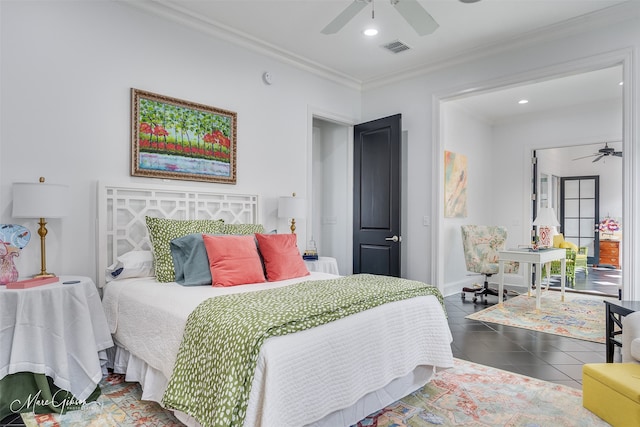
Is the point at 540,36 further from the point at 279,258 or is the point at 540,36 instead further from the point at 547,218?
the point at 279,258

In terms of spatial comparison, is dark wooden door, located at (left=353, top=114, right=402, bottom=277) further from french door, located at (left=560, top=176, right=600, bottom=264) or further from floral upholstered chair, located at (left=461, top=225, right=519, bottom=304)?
french door, located at (left=560, top=176, right=600, bottom=264)

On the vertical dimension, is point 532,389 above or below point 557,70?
below

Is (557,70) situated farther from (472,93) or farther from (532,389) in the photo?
(532,389)

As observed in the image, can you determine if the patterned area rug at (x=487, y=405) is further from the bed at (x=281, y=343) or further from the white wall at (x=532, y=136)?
the white wall at (x=532, y=136)

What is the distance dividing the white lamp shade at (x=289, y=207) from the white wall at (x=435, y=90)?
1.54 meters

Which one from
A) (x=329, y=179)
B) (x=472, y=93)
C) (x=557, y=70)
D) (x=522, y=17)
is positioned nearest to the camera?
(x=522, y=17)

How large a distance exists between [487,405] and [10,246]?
309 cm

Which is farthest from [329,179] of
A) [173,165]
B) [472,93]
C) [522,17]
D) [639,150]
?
[639,150]

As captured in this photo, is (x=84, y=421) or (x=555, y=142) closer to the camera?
(x=84, y=421)

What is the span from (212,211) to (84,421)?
197cm

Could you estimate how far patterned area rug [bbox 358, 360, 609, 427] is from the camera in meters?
2.10

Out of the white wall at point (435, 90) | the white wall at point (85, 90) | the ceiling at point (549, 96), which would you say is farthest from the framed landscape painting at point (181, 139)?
the ceiling at point (549, 96)

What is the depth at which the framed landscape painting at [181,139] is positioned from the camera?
10.5 ft

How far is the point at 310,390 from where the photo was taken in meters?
1.65
